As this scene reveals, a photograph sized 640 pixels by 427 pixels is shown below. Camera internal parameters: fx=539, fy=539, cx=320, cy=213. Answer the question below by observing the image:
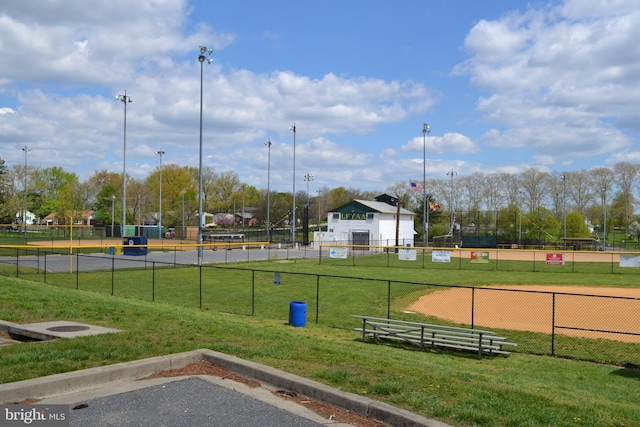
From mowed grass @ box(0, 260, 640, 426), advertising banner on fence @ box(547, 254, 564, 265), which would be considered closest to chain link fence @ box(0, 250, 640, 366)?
mowed grass @ box(0, 260, 640, 426)

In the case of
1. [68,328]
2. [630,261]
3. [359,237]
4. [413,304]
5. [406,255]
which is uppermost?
[68,328]

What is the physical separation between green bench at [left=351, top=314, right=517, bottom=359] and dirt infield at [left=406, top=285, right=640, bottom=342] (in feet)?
6.43

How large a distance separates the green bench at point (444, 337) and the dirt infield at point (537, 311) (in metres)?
1.96

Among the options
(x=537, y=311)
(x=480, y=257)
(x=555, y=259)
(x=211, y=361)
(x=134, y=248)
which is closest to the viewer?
(x=211, y=361)

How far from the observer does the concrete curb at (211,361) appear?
21.1 feet

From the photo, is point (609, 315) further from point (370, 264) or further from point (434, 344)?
point (370, 264)

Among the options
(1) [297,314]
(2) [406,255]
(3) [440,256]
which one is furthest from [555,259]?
(1) [297,314]

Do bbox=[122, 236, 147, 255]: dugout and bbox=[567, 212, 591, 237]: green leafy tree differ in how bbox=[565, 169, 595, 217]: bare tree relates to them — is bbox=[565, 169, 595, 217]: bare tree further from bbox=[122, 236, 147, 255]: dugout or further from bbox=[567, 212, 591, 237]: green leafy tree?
bbox=[122, 236, 147, 255]: dugout

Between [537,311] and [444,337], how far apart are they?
986 centimetres

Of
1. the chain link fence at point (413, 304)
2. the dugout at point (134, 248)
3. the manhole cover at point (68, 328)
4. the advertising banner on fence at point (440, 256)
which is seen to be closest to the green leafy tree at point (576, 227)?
the advertising banner on fence at point (440, 256)

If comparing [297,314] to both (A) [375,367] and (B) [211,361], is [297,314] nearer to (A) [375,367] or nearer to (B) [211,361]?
(B) [211,361]

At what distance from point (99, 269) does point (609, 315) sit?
31174 millimetres

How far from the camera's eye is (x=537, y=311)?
2361cm

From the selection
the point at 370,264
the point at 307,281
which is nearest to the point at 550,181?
the point at 370,264
